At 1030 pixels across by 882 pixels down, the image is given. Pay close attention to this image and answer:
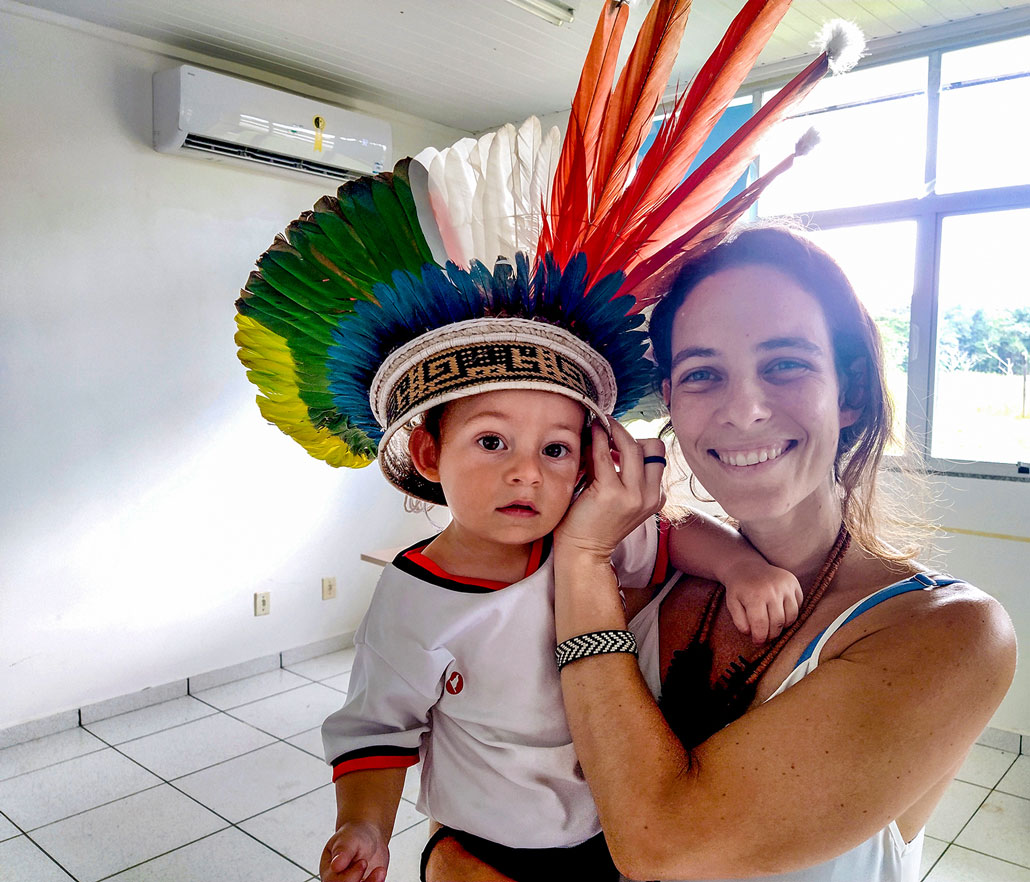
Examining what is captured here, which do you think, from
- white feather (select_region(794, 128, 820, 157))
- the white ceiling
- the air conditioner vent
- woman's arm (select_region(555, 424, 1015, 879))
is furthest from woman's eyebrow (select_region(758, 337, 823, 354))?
the air conditioner vent

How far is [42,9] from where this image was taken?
357 cm

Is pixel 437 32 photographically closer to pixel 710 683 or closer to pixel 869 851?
pixel 710 683

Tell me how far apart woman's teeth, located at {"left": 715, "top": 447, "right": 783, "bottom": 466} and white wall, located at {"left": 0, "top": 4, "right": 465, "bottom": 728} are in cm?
356

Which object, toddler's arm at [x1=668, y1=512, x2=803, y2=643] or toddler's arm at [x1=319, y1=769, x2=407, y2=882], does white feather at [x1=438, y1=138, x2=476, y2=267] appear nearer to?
toddler's arm at [x1=668, y1=512, x2=803, y2=643]

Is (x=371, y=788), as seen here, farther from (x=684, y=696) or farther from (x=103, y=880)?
(x=103, y=880)

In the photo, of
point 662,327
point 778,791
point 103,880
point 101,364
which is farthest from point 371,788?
point 101,364

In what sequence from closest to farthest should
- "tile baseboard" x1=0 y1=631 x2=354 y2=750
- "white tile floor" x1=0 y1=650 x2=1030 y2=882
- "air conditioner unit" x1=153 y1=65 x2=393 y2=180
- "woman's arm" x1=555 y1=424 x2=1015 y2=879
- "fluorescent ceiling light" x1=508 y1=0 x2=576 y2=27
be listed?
"woman's arm" x1=555 y1=424 x2=1015 y2=879
"white tile floor" x1=0 y1=650 x2=1030 y2=882
"fluorescent ceiling light" x1=508 y1=0 x2=576 y2=27
"tile baseboard" x1=0 y1=631 x2=354 y2=750
"air conditioner unit" x1=153 y1=65 x2=393 y2=180

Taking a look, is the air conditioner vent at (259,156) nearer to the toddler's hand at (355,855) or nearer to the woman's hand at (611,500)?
the woman's hand at (611,500)

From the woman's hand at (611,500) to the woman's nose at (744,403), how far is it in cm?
12

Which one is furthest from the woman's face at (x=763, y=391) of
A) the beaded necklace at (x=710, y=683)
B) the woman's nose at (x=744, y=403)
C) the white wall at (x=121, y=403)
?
the white wall at (x=121, y=403)

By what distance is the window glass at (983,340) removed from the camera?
3812 millimetres

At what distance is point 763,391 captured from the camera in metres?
1.05

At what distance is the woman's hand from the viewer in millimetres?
1033

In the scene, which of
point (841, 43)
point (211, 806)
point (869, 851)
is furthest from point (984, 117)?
point (211, 806)
